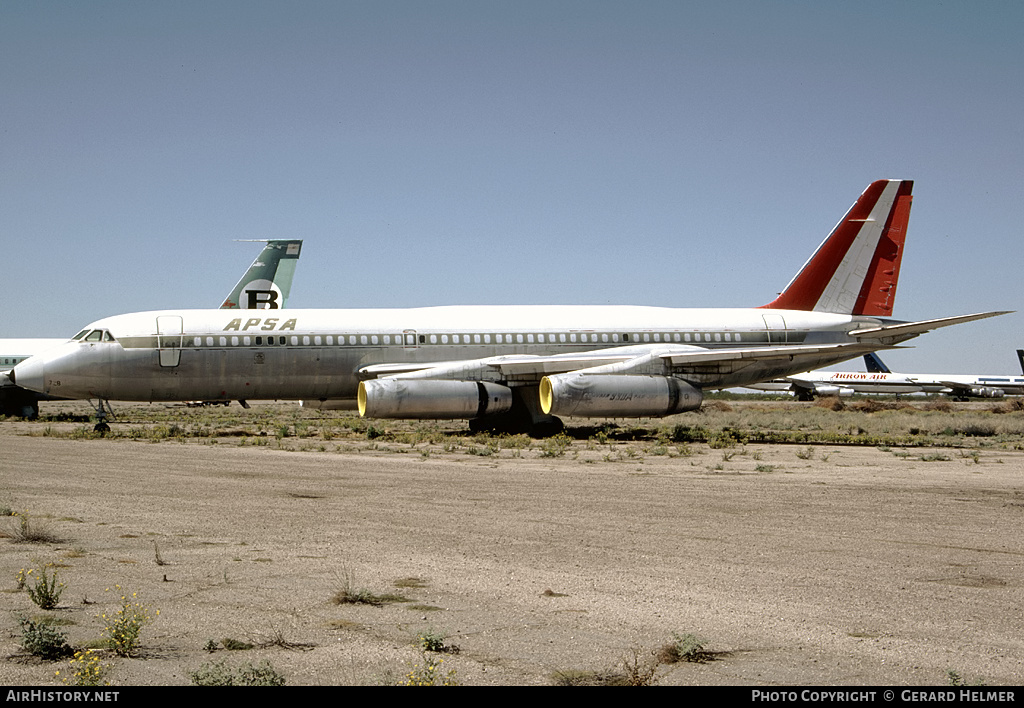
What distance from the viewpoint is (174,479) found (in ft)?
44.6

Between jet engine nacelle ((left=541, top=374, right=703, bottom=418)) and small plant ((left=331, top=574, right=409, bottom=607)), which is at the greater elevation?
jet engine nacelle ((left=541, top=374, right=703, bottom=418))

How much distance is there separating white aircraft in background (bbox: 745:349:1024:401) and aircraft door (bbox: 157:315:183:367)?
179 ft

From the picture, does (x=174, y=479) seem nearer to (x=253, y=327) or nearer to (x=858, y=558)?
(x=858, y=558)

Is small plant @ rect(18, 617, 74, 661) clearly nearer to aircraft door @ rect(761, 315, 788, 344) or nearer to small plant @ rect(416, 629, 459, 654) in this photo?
small plant @ rect(416, 629, 459, 654)

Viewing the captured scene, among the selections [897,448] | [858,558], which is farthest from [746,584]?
[897,448]

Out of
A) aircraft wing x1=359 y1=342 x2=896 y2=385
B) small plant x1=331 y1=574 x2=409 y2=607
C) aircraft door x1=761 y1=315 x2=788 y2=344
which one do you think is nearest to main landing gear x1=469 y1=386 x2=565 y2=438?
aircraft wing x1=359 y1=342 x2=896 y2=385

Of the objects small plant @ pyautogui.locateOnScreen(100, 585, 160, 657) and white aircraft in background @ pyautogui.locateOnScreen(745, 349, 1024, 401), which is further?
white aircraft in background @ pyautogui.locateOnScreen(745, 349, 1024, 401)

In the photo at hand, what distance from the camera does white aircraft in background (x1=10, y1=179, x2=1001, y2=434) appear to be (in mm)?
23562

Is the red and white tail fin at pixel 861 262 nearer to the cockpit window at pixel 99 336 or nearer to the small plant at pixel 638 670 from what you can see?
the cockpit window at pixel 99 336

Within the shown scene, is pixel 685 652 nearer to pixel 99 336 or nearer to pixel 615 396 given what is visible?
pixel 615 396

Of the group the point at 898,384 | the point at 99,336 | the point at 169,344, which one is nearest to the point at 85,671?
the point at 169,344

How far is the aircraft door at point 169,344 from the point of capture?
23.8 meters

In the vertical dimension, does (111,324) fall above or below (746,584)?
above

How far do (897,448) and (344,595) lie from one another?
18956 millimetres
